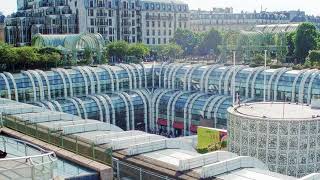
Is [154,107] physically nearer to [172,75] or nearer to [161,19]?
[172,75]

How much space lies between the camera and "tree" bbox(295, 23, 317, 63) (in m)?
97.6

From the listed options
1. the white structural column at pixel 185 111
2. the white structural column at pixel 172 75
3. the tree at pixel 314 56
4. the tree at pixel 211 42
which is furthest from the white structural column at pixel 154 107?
the tree at pixel 211 42

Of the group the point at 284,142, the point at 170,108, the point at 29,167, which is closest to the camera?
the point at 29,167

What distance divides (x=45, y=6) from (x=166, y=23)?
40583mm

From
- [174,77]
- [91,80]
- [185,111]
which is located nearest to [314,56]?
[174,77]

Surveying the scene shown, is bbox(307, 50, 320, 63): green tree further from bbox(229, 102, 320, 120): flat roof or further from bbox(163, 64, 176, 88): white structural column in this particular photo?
bbox(229, 102, 320, 120): flat roof

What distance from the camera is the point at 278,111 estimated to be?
37.2 m

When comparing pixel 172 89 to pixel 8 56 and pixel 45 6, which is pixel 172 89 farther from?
pixel 45 6

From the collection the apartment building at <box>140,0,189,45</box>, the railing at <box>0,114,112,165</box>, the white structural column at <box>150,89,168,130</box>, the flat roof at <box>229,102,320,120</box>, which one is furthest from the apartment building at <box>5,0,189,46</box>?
the railing at <box>0,114,112,165</box>

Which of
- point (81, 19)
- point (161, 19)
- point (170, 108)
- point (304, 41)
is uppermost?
point (161, 19)

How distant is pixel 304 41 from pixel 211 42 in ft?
129

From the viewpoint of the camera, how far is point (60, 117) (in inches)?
1246

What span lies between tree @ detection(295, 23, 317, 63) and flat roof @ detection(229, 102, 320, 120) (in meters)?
61.2

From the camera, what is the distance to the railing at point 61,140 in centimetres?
2252
